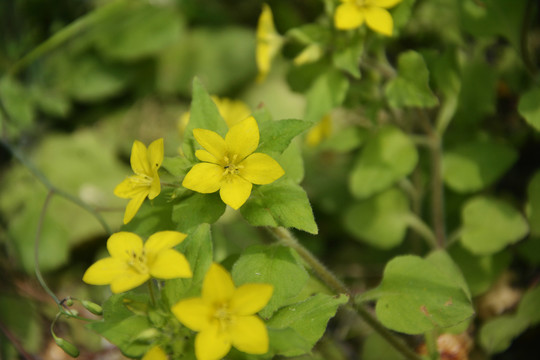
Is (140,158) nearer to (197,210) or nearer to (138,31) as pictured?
(197,210)

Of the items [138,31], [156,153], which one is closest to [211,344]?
[156,153]

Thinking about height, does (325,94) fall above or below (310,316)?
above

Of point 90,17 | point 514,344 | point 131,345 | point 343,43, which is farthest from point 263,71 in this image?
point 514,344

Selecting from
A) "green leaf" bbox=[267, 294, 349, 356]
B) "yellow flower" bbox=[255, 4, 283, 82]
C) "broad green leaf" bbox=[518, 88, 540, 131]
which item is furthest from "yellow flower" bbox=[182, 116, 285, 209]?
"broad green leaf" bbox=[518, 88, 540, 131]

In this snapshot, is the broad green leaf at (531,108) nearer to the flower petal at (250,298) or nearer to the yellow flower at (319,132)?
the yellow flower at (319,132)

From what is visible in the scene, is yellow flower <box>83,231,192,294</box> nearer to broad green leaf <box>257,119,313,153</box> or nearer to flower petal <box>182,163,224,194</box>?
flower petal <box>182,163,224,194</box>

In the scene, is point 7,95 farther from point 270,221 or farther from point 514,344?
point 514,344
